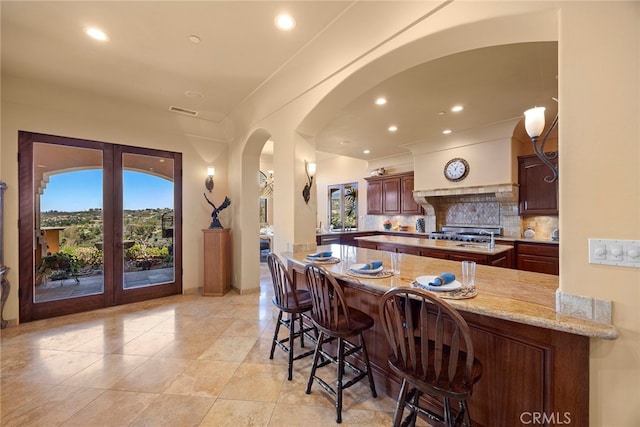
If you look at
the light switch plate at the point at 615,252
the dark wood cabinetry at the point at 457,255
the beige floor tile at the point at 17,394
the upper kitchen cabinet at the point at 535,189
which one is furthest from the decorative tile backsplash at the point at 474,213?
the beige floor tile at the point at 17,394

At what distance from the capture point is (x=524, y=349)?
4.61 feet

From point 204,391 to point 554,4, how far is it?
3373 millimetres

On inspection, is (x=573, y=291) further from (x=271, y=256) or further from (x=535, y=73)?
(x=535, y=73)

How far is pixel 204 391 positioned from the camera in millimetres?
2086


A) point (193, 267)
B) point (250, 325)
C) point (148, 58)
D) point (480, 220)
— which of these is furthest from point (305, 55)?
point (480, 220)

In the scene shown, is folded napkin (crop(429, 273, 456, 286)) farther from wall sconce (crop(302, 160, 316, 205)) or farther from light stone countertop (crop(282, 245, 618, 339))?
wall sconce (crop(302, 160, 316, 205))

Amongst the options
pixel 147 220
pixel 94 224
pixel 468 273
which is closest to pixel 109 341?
pixel 94 224

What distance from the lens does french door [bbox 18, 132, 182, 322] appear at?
3.47 metres

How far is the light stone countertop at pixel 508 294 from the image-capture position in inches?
47.6

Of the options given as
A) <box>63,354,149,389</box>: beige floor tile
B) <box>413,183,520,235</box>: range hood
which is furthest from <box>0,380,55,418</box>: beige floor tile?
<box>413,183,520,235</box>: range hood

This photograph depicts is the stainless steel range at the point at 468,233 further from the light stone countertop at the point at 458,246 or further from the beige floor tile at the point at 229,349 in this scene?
the beige floor tile at the point at 229,349

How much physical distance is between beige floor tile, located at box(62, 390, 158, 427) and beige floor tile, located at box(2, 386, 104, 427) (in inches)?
2.7

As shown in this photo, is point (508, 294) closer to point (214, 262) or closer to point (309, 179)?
point (309, 179)

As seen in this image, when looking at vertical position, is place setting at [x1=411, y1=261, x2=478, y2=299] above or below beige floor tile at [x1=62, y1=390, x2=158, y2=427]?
above
